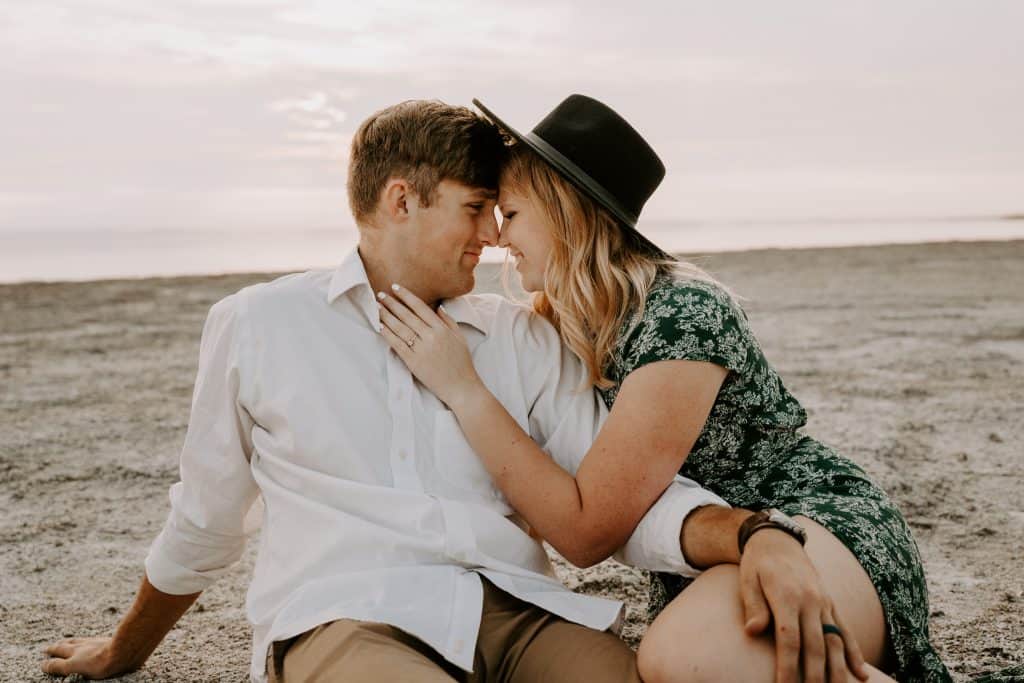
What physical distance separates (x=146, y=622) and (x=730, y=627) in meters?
1.68

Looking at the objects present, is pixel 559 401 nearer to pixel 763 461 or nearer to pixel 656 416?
pixel 656 416

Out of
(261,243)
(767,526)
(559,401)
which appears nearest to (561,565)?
(559,401)

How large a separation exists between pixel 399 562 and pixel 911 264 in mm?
13147

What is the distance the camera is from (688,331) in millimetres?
2539

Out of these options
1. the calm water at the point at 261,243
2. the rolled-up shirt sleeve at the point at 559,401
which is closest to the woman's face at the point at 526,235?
the rolled-up shirt sleeve at the point at 559,401

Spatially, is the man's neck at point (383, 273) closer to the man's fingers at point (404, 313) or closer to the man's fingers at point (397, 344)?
the man's fingers at point (404, 313)

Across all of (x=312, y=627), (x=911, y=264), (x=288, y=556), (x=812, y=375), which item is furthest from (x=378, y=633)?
(x=911, y=264)

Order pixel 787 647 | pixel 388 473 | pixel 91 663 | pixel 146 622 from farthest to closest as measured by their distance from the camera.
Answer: pixel 91 663 → pixel 146 622 → pixel 388 473 → pixel 787 647

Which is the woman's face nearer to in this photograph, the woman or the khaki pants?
the woman

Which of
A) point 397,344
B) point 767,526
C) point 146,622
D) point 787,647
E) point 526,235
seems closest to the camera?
point 787,647

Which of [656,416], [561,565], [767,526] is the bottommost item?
[561,565]

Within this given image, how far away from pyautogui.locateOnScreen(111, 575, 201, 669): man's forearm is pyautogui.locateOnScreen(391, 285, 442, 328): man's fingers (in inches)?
38.1

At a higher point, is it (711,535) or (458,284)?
(458,284)

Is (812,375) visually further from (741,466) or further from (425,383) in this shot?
(425,383)
